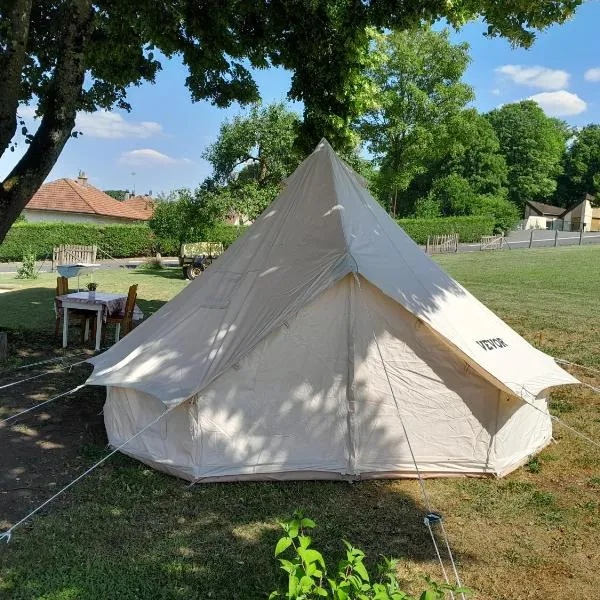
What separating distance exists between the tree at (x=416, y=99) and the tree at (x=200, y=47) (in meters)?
28.4

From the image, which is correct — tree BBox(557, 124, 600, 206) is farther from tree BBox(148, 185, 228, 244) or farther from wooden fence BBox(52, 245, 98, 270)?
wooden fence BBox(52, 245, 98, 270)

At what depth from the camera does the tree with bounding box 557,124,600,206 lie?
6562 centimetres

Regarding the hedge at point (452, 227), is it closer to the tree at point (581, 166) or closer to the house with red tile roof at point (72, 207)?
the house with red tile roof at point (72, 207)

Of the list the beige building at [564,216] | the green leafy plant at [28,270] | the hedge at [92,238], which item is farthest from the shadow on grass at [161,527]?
the beige building at [564,216]

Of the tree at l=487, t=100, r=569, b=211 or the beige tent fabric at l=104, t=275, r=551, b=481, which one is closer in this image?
the beige tent fabric at l=104, t=275, r=551, b=481

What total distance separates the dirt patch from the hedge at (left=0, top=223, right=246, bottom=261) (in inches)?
831

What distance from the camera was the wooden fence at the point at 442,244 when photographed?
119 ft

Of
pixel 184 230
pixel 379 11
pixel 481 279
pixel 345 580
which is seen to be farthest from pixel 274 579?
pixel 184 230

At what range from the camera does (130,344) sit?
602cm

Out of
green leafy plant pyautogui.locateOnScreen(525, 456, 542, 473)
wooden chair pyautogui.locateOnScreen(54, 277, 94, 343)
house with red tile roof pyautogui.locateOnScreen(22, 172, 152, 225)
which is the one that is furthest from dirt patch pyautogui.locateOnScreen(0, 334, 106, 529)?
house with red tile roof pyautogui.locateOnScreen(22, 172, 152, 225)

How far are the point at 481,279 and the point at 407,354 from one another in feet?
54.9

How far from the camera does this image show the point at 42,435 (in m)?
6.00

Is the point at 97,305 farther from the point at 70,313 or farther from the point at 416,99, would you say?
the point at 416,99

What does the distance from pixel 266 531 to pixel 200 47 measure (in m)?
8.69
